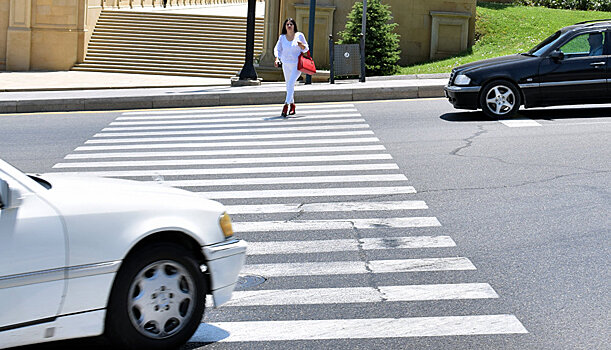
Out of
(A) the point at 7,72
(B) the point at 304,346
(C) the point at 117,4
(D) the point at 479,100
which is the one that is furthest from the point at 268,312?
(C) the point at 117,4

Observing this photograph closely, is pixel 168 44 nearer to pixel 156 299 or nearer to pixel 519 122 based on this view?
pixel 519 122

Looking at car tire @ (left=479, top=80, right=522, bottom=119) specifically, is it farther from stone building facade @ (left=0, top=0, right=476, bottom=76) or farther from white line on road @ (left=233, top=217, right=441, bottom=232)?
stone building facade @ (left=0, top=0, right=476, bottom=76)

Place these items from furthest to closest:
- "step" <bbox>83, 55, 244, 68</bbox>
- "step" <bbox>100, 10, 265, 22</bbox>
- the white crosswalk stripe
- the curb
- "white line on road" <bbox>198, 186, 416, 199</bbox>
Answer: "step" <bbox>100, 10, 265, 22</bbox> < "step" <bbox>83, 55, 244, 68</bbox> < the curb < the white crosswalk stripe < "white line on road" <bbox>198, 186, 416, 199</bbox>

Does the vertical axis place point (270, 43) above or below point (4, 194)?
above

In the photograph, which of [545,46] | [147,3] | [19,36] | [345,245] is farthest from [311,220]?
[147,3]

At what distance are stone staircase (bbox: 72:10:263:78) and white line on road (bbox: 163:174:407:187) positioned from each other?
17.9 meters

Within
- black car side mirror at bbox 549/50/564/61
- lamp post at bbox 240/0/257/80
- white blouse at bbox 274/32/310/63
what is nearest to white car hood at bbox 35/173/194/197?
white blouse at bbox 274/32/310/63

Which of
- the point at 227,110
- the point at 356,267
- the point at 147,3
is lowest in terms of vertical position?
the point at 356,267

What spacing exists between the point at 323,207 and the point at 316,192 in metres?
0.79

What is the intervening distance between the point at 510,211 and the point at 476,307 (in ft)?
10.7

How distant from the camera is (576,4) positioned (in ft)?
107

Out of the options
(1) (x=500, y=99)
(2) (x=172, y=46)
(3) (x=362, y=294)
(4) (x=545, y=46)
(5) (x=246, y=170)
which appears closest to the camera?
(3) (x=362, y=294)

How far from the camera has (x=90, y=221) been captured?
17.7ft

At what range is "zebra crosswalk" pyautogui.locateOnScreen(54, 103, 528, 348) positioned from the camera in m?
6.60
